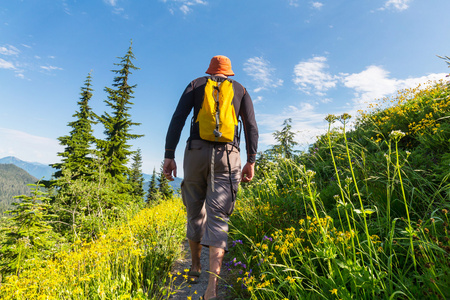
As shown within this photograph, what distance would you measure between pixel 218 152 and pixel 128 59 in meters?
26.8

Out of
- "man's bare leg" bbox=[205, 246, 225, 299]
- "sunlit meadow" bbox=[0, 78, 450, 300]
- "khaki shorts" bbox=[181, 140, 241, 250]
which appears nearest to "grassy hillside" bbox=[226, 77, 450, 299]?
"sunlit meadow" bbox=[0, 78, 450, 300]

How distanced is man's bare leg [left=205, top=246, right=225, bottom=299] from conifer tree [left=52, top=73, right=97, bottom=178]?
65.5 ft

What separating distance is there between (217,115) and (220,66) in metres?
0.80

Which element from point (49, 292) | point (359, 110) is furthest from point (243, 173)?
→ point (359, 110)

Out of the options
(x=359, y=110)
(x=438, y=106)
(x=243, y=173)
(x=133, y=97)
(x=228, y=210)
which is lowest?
(x=228, y=210)

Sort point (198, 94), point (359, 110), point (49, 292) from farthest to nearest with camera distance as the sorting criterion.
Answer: point (359, 110), point (198, 94), point (49, 292)

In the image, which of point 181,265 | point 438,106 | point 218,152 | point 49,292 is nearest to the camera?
point 49,292

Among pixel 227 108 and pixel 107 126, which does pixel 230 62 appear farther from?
pixel 107 126

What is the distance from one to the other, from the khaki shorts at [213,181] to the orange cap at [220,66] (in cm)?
99

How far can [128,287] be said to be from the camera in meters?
2.38

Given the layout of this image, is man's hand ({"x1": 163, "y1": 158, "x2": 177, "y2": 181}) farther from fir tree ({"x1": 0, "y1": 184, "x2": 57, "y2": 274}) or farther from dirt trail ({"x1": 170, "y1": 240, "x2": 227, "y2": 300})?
fir tree ({"x1": 0, "y1": 184, "x2": 57, "y2": 274})

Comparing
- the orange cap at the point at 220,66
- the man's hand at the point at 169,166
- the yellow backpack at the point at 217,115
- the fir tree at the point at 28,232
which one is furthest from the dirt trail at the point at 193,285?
the fir tree at the point at 28,232

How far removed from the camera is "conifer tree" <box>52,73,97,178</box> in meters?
20.8

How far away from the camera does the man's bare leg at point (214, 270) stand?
2.32 meters
